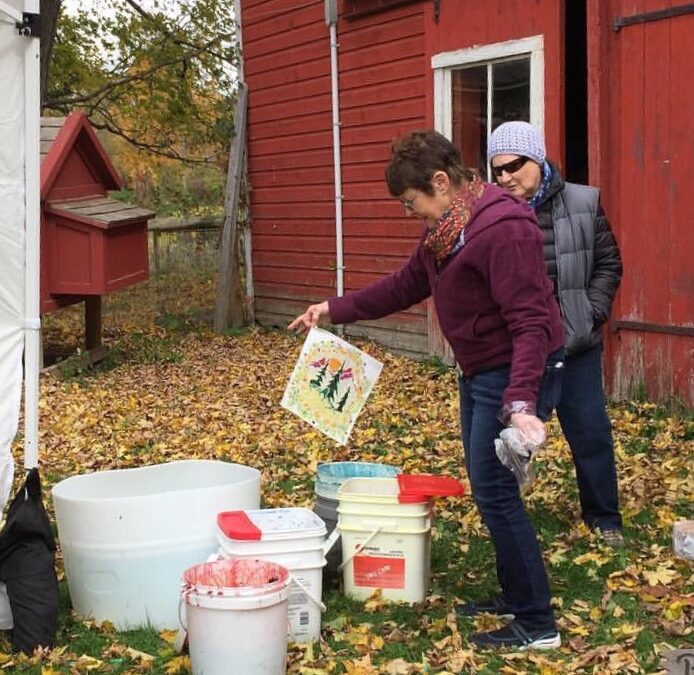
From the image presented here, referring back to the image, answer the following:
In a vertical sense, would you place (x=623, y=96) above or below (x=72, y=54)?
below

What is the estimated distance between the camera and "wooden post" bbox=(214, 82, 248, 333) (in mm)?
12750

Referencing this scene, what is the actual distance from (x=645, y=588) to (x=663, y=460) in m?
2.16

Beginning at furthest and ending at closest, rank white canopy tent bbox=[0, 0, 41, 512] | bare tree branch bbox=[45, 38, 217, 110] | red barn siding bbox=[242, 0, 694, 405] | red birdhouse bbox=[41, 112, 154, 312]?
1. bare tree branch bbox=[45, 38, 217, 110]
2. red birdhouse bbox=[41, 112, 154, 312]
3. red barn siding bbox=[242, 0, 694, 405]
4. white canopy tent bbox=[0, 0, 41, 512]

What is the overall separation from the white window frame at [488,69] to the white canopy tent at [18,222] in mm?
5093

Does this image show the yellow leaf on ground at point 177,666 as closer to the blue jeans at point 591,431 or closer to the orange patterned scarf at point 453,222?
the orange patterned scarf at point 453,222

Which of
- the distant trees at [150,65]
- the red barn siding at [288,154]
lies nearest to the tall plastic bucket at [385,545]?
the red barn siding at [288,154]

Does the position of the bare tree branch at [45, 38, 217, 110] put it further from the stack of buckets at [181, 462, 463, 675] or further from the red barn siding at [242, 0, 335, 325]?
the stack of buckets at [181, 462, 463, 675]

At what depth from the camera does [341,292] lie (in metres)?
11.5

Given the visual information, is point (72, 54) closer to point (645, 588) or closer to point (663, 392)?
point (663, 392)

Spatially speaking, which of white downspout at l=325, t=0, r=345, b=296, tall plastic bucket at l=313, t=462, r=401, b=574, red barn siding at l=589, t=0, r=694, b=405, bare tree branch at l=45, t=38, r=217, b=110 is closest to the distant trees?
bare tree branch at l=45, t=38, r=217, b=110

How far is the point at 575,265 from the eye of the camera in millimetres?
4625

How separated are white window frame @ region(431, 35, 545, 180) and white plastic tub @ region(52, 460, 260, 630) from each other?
5.25m

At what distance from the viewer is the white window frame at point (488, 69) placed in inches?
329

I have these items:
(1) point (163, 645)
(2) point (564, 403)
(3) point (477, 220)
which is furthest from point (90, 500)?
(2) point (564, 403)
